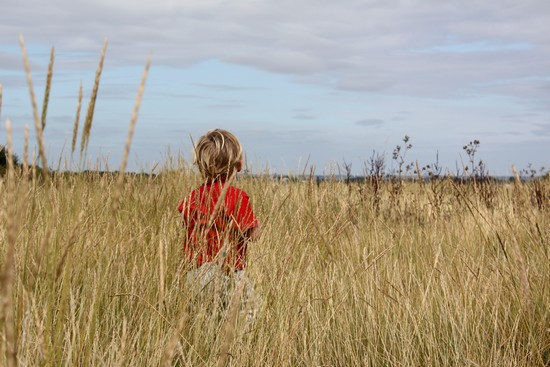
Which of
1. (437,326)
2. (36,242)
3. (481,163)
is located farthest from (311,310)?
(481,163)

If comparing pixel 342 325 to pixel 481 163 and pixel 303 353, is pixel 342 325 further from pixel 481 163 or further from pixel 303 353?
pixel 481 163

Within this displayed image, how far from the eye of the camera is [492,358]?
7.95 feet

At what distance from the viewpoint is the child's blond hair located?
3405 mm

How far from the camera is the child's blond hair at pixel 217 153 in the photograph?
3405mm

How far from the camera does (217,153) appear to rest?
3.40 meters

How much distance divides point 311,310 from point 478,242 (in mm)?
2557

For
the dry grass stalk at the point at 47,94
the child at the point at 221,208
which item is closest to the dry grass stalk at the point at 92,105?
the dry grass stalk at the point at 47,94

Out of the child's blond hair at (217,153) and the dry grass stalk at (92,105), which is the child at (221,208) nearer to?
the child's blond hair at (217,153)

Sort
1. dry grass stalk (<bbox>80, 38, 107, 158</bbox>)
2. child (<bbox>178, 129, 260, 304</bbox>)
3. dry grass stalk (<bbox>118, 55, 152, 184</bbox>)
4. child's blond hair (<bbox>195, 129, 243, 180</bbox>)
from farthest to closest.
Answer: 1. child's blond hair (<bbox>195, 129, 243, 180</bbox>)
2. child (<bbox>178, 129, 260, 304</bbox>)
3. dry grass stalk (<bbox>80, 38, 107, 158</bbox>)
4. dry grass stalk (<bbox>118, 55, 152, 184</bbox>)

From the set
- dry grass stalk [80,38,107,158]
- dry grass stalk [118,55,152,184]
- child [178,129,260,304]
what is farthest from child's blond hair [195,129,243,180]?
dry grass stalk [118,55,152,184]

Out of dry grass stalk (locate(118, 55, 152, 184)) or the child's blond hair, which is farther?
the child's blond hair

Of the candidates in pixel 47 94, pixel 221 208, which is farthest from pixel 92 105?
pixel 221 208

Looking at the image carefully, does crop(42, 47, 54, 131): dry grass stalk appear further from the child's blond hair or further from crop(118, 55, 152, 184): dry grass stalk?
the child's blond hair

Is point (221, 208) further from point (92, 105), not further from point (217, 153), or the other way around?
point (92, 105)
